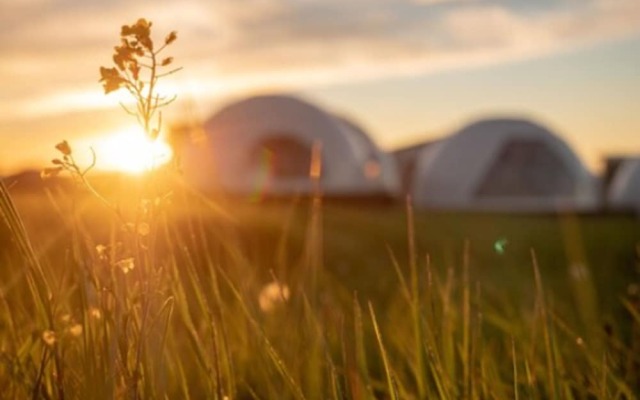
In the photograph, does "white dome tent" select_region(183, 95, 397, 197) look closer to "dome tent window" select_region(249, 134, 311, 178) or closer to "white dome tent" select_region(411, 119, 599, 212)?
"dome tent window" select_region(249, 134, 311, 178)

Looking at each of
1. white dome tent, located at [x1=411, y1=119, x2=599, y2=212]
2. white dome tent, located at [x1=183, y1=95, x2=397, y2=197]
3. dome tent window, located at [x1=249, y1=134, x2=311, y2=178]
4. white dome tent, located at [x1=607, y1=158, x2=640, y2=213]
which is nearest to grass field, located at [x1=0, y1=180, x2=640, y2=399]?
white dome tent, located at [x1=183, y1=95, x2=397, y2=197]

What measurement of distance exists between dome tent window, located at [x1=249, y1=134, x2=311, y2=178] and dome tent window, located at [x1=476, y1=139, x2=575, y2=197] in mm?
4933

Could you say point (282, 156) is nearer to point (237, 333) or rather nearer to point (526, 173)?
point (526, 173)

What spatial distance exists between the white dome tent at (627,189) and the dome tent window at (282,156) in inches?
323

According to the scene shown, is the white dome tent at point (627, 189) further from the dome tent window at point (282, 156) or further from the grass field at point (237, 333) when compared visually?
the grass field at point (237, 333)

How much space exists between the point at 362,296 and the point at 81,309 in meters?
5.57

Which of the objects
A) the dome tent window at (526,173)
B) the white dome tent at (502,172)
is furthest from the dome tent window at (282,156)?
the dome tent window at (526,173)

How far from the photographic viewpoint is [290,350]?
10.8ft

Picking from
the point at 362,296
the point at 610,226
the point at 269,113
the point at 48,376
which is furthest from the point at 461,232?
the point at 48,376

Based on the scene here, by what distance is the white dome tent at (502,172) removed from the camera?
92.4 feet

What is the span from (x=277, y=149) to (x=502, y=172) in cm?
625

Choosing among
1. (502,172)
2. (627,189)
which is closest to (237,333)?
(502,172)

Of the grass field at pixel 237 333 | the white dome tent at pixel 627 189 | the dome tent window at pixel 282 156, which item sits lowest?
the white dome tent at pixel 627 189

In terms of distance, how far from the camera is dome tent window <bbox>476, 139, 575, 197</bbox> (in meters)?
28.1
